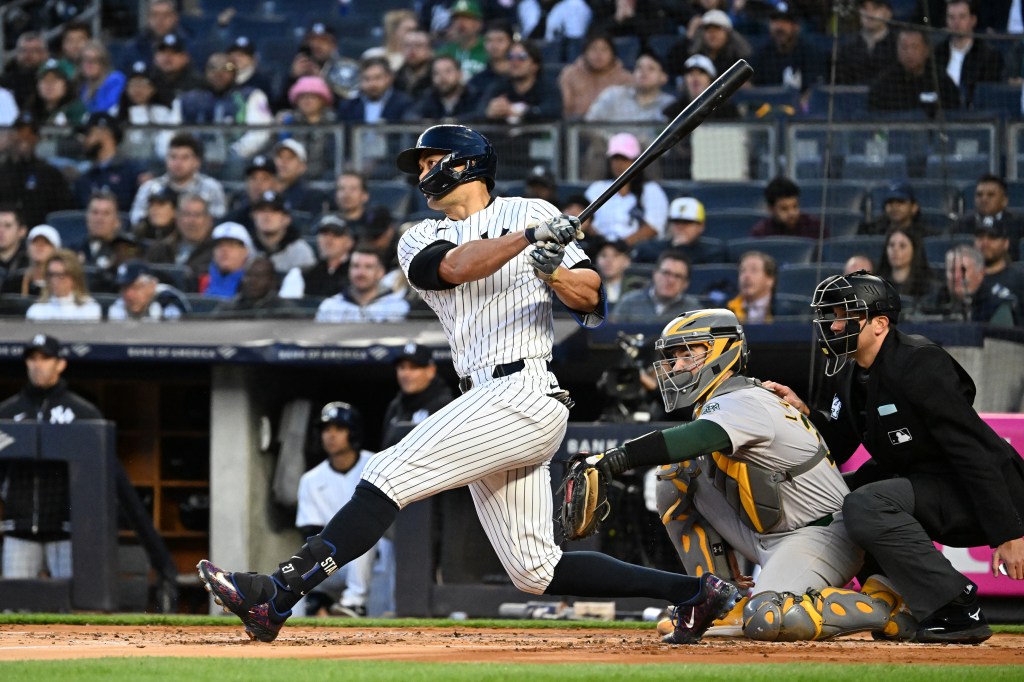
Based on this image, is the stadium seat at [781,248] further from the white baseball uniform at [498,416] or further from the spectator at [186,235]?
the white baseball uniform at [498,416]

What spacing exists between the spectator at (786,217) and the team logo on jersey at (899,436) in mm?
4161

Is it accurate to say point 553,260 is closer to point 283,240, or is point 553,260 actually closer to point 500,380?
point 500,380

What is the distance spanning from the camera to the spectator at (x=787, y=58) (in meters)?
10.0

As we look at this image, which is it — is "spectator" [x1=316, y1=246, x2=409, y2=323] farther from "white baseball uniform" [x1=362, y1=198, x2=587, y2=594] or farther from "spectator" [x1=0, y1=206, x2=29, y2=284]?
Result: "white baseball uniform" [x1=362, y1=198, x2=587, y2=594]

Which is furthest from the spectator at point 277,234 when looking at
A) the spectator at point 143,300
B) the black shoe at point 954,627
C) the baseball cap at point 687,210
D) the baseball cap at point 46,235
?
the black shoe at point 954,627

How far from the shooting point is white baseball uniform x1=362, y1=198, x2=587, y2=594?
4113 millimetres

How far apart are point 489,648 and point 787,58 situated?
647 centimetres

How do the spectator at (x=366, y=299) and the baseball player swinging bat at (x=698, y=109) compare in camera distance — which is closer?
the baseball player swinging bat at (x=698, y=109)

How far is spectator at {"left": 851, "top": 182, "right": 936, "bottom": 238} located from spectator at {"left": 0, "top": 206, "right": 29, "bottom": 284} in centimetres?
515

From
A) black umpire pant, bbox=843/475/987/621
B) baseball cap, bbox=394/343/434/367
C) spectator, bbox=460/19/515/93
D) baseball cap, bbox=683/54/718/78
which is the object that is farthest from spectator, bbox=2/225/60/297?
black umpire pant, bbox=843/475/987/621

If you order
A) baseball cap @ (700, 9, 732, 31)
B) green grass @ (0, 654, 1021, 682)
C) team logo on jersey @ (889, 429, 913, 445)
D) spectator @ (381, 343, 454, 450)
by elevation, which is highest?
baseball cap @ (700, 9, 732, 31)

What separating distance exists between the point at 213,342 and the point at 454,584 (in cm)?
219

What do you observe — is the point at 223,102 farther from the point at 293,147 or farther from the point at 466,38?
the point at 466,38

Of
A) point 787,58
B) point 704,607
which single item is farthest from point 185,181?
point 704,607
